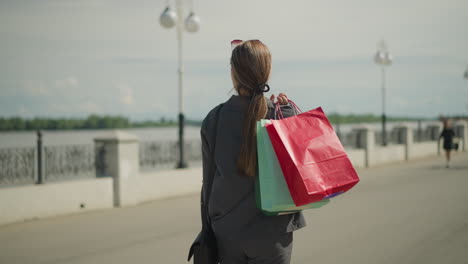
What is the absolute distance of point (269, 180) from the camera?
2.08 metres

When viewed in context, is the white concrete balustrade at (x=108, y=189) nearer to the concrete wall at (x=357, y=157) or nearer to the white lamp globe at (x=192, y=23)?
the white lamp globe at (x=192, y=23)

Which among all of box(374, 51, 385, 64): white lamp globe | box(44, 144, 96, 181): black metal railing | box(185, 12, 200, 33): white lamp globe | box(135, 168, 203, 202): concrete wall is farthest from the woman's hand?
box(374, 51, 385, 64): white lamp globe

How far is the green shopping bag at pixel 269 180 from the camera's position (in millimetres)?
2057

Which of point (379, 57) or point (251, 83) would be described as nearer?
point (251, 83)

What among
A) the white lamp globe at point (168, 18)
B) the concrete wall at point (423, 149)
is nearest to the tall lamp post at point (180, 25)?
the white lamp globe at point (168, 18)

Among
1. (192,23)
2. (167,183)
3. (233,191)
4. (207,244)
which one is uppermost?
(192,23)

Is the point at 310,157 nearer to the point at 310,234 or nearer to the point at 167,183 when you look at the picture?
the point at 310,234

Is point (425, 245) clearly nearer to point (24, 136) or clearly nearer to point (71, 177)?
point (71, 177)

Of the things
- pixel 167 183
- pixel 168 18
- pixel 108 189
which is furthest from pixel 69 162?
pixel 168 18

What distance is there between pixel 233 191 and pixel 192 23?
1054cm

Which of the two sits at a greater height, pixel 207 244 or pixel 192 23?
pixel 192 23

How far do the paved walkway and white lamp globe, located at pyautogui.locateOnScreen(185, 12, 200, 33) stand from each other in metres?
4.61

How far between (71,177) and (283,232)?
7.92 metres

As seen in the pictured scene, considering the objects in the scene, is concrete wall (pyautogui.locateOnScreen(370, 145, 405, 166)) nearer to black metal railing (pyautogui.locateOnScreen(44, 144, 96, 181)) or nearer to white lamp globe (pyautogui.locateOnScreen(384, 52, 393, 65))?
white lamp globe (pyautogui.locateOnScreen(384, 52, 393, 65))
